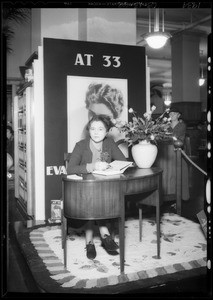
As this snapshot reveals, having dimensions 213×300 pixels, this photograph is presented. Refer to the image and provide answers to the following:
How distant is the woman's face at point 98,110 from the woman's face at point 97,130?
163 cm

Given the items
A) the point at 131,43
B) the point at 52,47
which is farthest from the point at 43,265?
the point at 131,43

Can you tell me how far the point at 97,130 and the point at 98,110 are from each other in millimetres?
1732

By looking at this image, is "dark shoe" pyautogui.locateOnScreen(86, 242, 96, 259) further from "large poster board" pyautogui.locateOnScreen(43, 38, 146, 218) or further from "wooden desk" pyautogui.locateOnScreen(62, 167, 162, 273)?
"large poster board" pyautogui.locateOnScreen(43, 38, 146, 218)

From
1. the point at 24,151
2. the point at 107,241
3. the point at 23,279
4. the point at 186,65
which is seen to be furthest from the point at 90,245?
the point at 186,65

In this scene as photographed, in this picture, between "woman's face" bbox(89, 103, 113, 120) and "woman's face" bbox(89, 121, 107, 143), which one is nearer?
"woman's face" bbox(89, 121, 107, 143)

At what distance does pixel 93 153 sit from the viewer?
11.0ft

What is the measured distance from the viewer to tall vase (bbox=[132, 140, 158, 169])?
3359 millimetres

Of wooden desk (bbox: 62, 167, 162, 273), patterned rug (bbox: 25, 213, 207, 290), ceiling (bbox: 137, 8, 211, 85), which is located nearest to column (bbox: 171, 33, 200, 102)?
ceiling (bbox: 137, 8, 211, 85)

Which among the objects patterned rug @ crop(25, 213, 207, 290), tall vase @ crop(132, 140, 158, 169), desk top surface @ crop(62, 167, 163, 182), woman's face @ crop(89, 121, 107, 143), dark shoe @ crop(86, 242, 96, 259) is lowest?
patterned rug @ crop(25, 213, 207, 290)

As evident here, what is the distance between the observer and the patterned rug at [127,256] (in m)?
2.74

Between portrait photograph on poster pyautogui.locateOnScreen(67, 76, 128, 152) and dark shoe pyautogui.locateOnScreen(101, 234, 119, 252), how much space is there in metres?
1.73

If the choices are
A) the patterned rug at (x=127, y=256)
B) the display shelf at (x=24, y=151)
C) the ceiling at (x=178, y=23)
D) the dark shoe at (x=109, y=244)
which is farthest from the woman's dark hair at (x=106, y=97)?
the ceiling at (x=178, y=23)

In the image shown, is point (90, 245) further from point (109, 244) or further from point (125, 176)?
point (125, 176)

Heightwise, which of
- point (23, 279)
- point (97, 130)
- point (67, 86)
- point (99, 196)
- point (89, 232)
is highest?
point (67, 86)
